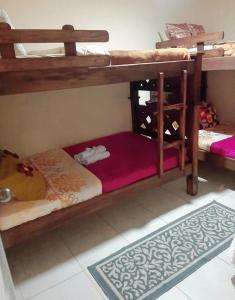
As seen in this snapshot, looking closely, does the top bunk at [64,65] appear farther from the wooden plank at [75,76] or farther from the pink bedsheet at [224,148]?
the pink bedsheet at [224,148]

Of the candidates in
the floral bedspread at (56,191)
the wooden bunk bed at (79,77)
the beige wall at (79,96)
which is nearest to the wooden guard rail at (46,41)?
the wooden bunk bed at (79,77)

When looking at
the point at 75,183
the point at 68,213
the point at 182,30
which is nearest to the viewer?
the point at 68,213

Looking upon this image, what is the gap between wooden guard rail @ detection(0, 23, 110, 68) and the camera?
119 centimetres

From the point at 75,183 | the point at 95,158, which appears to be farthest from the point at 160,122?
the point at 75,183

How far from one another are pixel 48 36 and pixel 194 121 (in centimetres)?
131

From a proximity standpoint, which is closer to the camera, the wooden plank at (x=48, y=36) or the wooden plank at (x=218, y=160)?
the wooden plank at (x=48, y=36)

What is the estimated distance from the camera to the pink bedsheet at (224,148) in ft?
7.32

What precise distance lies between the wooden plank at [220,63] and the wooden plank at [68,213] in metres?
1.10

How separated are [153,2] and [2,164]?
92.6 inches

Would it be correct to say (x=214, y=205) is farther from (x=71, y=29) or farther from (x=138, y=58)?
(x=71, y=29)

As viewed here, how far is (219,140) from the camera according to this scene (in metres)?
2.47

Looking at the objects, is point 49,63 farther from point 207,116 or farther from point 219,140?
point 207,116

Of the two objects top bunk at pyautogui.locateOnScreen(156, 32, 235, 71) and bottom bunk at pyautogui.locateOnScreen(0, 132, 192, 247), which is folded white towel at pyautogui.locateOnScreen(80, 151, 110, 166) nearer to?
bottom bunk at pyautogui.locateOnScreen(0, 132, 192, 247)

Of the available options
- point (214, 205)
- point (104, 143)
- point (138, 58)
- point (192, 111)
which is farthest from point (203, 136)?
point (138, 58)
